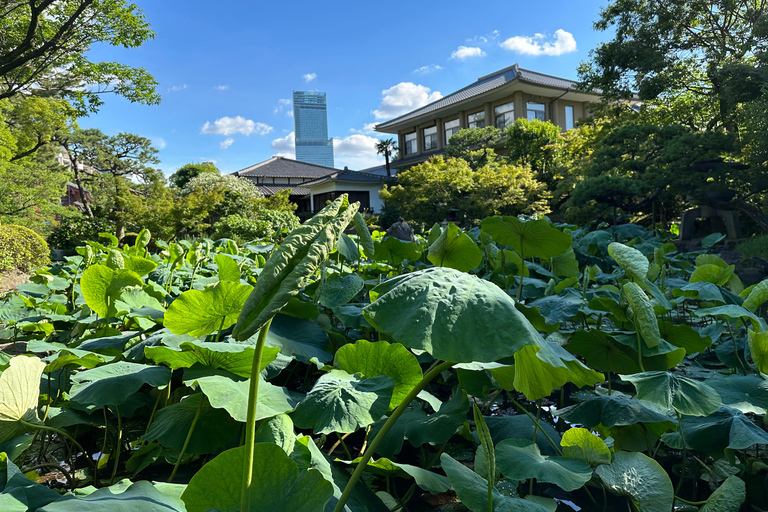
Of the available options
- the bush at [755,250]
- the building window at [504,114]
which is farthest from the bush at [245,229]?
the building window at [504,114]

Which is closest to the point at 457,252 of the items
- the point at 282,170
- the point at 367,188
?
the point at 367,188

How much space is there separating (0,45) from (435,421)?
11.7 meters

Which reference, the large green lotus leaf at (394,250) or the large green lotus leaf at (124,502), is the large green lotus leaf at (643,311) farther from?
the large green lotus leaf at (394,250)

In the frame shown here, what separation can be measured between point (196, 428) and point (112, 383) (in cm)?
19

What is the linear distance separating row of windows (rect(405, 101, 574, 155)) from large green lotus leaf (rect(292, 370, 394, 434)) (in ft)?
60.1

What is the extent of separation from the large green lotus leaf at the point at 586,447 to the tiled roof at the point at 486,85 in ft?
61.2

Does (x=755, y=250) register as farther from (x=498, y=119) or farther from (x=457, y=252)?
(x=498, y=119)

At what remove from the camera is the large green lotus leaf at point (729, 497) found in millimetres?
750

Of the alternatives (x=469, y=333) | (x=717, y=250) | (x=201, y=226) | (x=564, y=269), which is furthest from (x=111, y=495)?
(x=201, y=226)

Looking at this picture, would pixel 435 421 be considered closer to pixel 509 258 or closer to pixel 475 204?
pixel 509 258

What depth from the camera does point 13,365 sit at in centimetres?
74

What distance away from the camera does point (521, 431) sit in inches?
39.5

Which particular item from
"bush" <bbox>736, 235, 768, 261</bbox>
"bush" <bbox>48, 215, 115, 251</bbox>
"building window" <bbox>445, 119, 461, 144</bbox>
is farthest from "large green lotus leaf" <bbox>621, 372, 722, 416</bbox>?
"building window" <bbox>445, 119, 461, 144</bbox>

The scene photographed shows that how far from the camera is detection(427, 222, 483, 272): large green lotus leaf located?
3.57 feet
